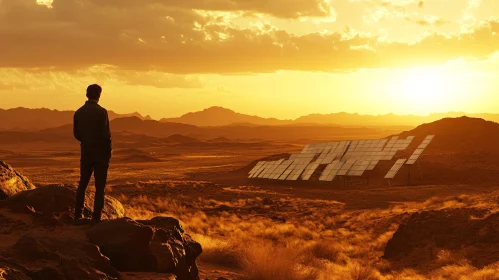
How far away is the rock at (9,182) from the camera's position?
11.5 metres

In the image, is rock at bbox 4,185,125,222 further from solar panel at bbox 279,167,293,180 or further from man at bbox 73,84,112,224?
solar panel at bbox 279,167,293,180

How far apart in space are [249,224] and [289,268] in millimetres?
13182

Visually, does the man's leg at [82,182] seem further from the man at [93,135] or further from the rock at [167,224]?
the rock at [167,224]

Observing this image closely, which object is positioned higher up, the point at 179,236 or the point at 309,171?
the point at 179,236

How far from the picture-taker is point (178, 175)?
2280 inches

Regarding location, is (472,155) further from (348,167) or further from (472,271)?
(472,271)

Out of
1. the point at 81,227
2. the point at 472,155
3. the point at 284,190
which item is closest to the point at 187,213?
the point at 284,190

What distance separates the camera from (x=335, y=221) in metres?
26.2

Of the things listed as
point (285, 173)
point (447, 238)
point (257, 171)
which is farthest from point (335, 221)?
point (257, 171)

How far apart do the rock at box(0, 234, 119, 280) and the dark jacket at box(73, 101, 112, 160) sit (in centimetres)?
184

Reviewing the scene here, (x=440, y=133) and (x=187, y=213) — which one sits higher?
(x=440, y=133)

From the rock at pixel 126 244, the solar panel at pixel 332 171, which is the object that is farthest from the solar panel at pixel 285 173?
the rock at pixel 126 244

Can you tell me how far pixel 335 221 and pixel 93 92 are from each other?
18790 millimetres

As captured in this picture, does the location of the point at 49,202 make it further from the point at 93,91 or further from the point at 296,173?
the point at 296,173
